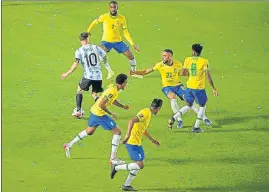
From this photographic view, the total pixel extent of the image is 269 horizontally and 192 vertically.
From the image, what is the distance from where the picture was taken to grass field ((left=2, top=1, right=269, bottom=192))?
75.9ft

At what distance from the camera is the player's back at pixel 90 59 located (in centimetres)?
2555

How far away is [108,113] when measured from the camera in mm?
23078

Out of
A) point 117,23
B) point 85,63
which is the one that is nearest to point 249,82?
point 117,23

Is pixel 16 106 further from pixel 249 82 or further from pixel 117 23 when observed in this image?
pixel 249 82

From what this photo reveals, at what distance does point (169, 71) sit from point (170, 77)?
15 cm

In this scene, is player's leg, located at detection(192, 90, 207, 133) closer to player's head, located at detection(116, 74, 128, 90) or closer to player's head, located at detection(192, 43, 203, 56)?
player's head, located at detection(192, 43, 203, 56)

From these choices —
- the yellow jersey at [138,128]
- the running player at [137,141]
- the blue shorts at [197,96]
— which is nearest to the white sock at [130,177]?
the running player at [137,141]

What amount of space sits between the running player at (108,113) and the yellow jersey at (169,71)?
252 cm

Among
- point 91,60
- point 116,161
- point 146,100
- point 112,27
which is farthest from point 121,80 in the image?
point 112,27

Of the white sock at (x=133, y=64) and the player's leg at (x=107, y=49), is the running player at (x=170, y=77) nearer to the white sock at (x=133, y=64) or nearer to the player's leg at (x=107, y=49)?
the player's leg at (x=107, y=49)

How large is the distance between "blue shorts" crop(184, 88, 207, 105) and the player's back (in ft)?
7.26

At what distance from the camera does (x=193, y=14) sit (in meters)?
35.8

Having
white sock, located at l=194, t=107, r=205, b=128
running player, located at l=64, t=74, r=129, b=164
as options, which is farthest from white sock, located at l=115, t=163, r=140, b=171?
white sock, located at l=194, t=107, r=205, b=128

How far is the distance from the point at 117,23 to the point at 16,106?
3554 millimetres
